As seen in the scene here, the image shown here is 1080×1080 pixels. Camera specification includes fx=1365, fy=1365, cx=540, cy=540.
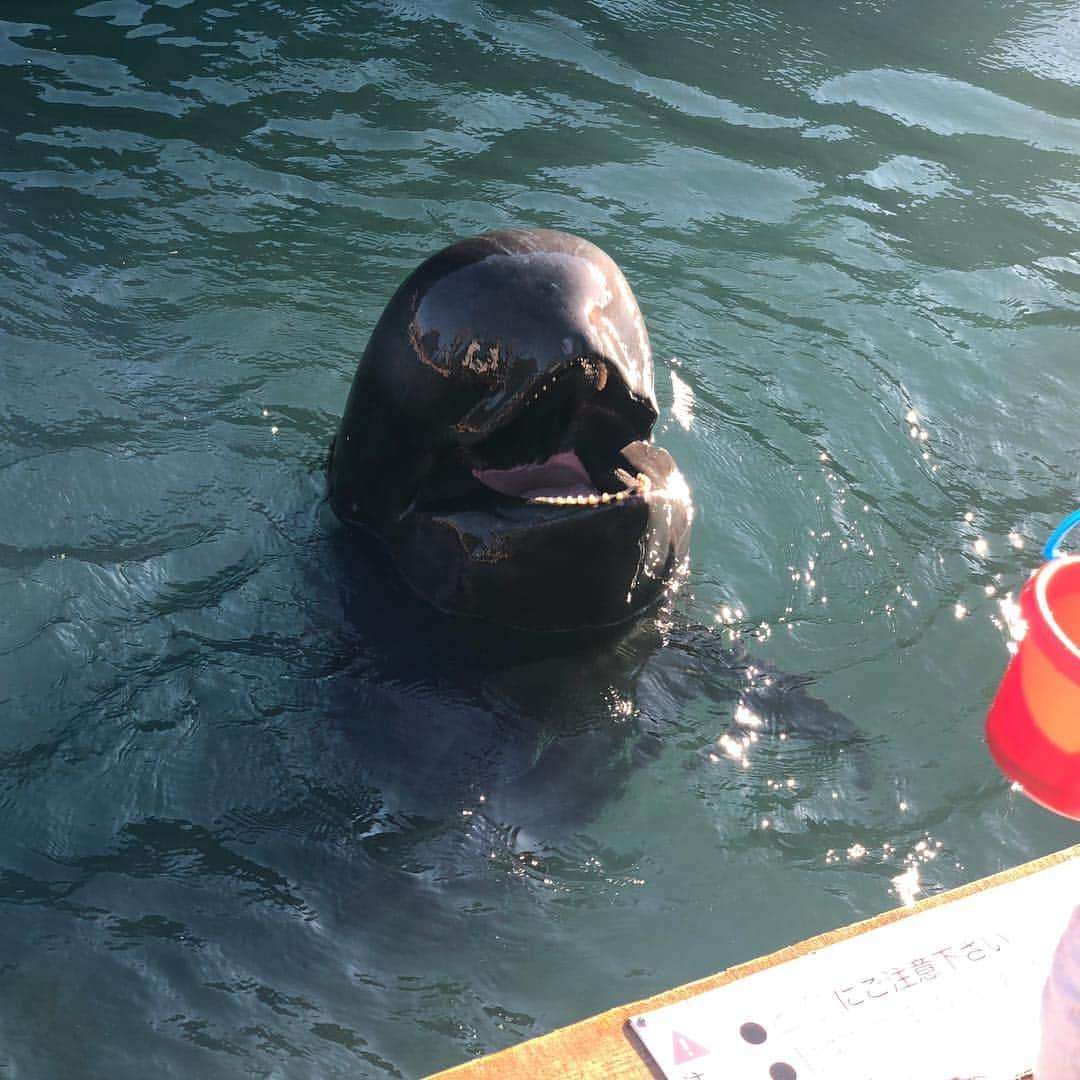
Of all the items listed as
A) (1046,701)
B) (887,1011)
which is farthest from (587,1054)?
(1046,701)

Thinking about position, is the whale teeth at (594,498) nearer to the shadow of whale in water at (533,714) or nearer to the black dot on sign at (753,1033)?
the shadow of whale in water at (533,714)

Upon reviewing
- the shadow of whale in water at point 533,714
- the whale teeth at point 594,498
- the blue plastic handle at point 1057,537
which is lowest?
the shadow of whale in water at point 533,714

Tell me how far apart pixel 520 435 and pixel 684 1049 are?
2.04 meters

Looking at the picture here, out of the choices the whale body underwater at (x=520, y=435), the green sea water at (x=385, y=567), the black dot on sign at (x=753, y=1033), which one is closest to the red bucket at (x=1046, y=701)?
the black dot on sign at (x=753, y=1033)

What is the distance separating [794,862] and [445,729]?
4.03ft

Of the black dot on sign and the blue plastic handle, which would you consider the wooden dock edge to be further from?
the blue plastic handle

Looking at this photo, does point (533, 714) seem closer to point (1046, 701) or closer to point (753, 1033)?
point (753, 1033)

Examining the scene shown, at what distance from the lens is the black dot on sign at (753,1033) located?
3301mm

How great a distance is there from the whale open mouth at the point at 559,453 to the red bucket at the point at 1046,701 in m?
1.51

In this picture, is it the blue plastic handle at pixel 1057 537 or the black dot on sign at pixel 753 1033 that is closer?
the blue plastic handle at pixel 1057 537

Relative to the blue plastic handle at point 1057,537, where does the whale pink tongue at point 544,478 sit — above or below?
below

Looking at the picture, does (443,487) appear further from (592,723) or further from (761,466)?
(761,466)

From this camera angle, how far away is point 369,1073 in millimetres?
3643

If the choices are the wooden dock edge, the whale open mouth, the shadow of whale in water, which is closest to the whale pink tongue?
the whale open mouth
